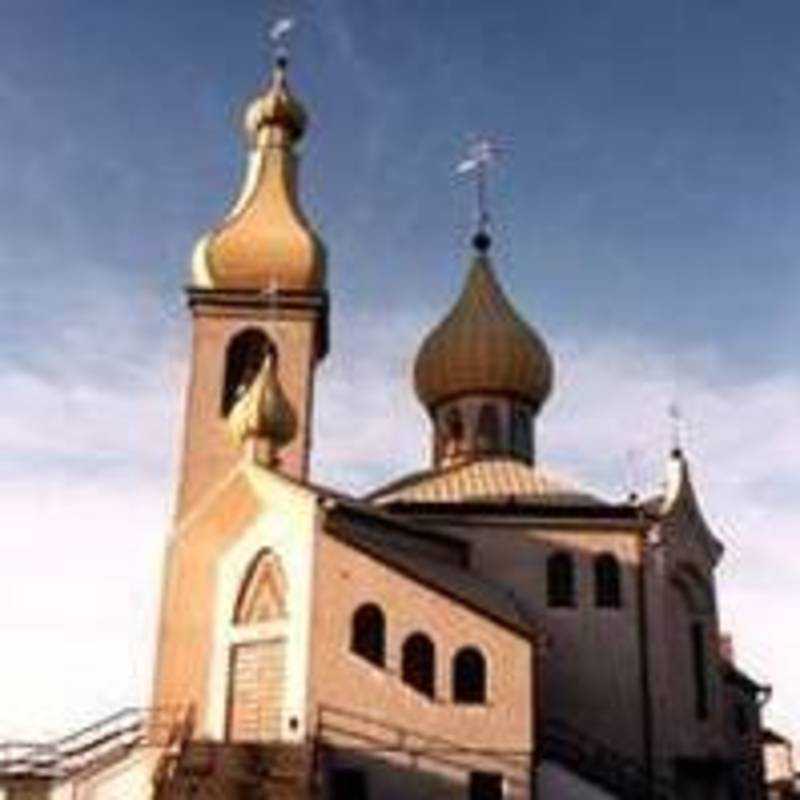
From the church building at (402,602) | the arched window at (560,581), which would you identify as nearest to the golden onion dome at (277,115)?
the church building at (402,602)

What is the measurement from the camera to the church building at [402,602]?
1332 inches

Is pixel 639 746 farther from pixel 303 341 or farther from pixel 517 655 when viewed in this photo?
pixel 303 341

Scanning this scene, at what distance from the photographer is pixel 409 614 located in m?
35.1

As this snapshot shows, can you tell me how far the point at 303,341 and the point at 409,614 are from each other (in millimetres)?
12584

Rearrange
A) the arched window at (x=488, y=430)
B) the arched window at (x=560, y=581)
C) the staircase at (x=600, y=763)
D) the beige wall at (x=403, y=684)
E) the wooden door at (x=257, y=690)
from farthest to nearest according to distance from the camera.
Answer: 1. the arched window at (x=488, y=430)
2. the arched window at (x=560, y=581)
3. the staircase at (x=600, y=763)
4. the wooden door at (x=257, y=690)
5. the beige wall at (x=403, y=684)

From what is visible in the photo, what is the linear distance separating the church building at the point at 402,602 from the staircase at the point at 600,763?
0.09 metres

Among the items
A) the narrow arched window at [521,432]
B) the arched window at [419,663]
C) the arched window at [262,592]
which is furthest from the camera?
the narrow arched window at [521,432]

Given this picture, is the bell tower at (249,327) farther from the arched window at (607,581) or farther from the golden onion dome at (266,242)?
the arched window at (607,581)

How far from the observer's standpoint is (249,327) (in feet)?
150

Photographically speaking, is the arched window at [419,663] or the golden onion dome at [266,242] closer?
the arched window at [419,663]

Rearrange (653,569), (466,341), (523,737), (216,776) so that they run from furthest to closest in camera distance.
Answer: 1. (466,341)
2. (653,569)
3. (523,737)
4. (216,776)

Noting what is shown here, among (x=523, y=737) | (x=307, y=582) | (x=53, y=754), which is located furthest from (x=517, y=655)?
(x=53, y=754)

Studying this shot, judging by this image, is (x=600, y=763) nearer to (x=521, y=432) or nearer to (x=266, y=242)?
(x=521, y=432)

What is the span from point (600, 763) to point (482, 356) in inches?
552
